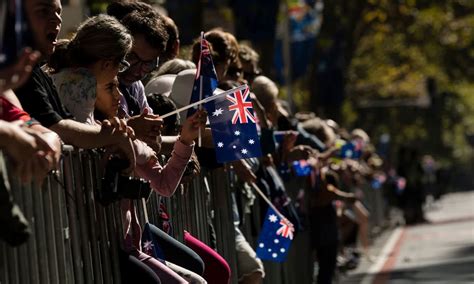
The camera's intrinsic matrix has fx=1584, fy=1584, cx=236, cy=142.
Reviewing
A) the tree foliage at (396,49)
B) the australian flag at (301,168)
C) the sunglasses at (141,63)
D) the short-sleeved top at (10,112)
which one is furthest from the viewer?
the tree foliage at (396,49)

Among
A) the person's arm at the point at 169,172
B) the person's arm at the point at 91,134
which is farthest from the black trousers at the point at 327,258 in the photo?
the person's arm at the point at 91,134

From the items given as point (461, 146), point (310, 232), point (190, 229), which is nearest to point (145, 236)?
point (190, 229)

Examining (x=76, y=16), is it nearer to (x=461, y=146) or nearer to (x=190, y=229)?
(x=190, y=229)

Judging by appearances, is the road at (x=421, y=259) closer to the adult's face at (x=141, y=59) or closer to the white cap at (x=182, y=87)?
the white cap at (x=182, y=87)

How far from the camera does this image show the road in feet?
58.4

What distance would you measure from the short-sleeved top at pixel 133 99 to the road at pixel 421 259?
Answer: 8.67m

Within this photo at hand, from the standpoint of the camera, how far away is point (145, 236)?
738 centimetres

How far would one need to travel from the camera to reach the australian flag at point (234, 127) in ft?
27.0

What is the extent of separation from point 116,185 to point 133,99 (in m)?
1.32

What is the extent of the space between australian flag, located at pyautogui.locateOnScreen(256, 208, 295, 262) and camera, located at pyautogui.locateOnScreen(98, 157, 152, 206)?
4115 millimetres

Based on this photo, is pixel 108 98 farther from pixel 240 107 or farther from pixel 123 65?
pixel 240 107

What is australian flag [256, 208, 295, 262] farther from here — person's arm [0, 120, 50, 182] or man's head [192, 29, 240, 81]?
person's arm [0, 120, 50, 182]

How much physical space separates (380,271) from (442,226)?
16.8m

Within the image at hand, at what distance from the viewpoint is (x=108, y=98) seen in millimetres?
7199
